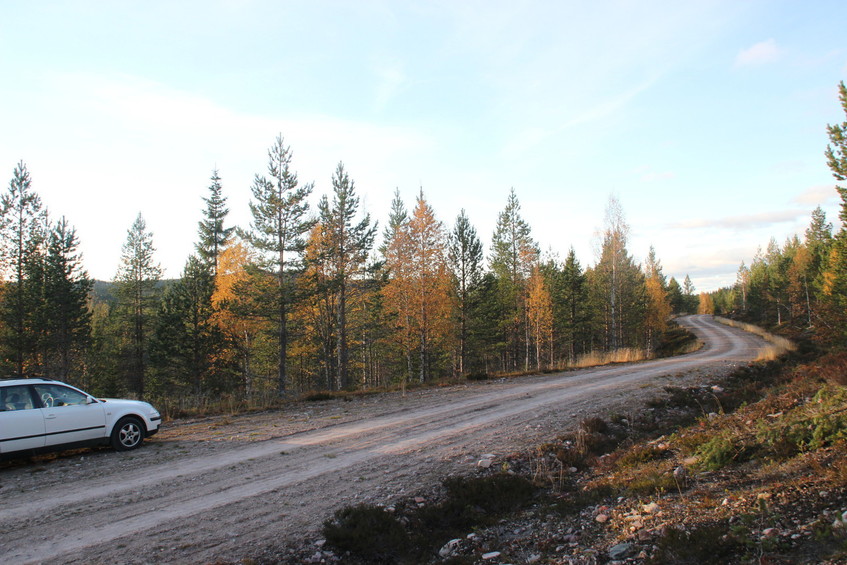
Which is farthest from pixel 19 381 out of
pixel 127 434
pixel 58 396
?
pixel 127 434

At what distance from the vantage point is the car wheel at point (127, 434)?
9.34 meters

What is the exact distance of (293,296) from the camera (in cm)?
2272

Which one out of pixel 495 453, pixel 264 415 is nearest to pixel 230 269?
pixel 264 415

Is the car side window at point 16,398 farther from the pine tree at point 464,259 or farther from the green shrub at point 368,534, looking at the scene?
the pine tree at point 464,259

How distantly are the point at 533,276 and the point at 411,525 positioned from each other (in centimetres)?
3123

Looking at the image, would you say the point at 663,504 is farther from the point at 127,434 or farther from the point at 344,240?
the point at 344,240

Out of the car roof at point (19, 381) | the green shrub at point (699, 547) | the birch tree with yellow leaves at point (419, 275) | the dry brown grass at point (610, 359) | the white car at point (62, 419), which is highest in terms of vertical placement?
the birch tree with yellow leaves at point (419, 275)

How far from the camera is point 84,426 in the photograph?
29.4ft

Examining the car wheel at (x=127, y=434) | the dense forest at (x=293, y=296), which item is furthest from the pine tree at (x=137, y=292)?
the car wheel at (x=127, y=434)

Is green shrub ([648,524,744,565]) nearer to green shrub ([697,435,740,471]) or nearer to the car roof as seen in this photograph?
green shrub ([697,435,740,471])

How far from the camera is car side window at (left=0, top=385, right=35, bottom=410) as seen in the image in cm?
814

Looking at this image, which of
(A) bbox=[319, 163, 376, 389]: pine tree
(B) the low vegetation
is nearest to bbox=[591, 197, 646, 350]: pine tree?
(A) bbox=[319, 163, 376, 389]: pine tree

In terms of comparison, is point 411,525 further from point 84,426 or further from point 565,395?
point 565,395

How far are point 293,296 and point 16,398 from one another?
14.5m
